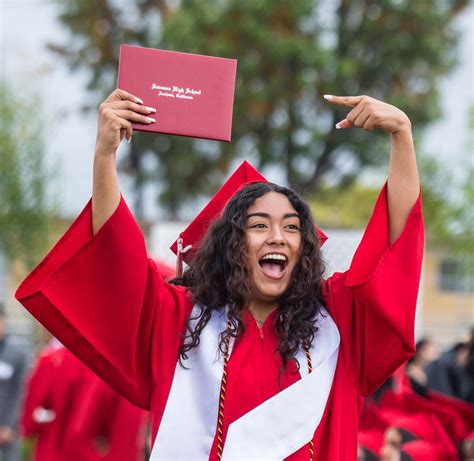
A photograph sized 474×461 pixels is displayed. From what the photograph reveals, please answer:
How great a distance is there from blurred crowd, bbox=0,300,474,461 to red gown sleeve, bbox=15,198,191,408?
3410 millimetres

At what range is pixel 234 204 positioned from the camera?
13.3 ft

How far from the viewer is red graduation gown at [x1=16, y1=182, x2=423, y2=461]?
3654 millimetres

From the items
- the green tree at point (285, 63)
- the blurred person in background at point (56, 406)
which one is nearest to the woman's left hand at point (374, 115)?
the blurred person in background at point (56, 406)

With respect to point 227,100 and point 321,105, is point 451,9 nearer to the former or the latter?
point 321,105

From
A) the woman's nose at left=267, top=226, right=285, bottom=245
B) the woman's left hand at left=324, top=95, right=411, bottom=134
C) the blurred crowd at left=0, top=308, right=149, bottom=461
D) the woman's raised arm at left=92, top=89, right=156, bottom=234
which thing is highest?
the woman's left hand at left=324, top=95, right=411, bottom=134

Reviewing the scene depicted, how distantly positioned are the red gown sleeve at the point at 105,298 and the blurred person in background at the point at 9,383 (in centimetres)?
643

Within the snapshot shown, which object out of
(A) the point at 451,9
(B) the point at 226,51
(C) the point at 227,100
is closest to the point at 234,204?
(C) the point at 227,100

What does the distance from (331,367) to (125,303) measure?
755 millimetres

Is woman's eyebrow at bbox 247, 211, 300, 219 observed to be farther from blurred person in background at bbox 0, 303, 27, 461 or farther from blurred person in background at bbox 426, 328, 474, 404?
blurred person in background at bbox 0, 303, 27, 461

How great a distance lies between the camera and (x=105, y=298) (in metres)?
3.75

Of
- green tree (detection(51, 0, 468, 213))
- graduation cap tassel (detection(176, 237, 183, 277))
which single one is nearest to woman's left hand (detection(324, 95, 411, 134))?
graduation cap tassel (detection(176, 237, 183, 277))

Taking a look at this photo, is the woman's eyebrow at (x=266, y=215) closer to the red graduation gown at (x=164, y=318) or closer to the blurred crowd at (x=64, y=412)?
the red graduation gown at (x=164, y=318)

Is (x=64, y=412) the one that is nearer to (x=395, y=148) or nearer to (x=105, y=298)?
(x=105, y=298)

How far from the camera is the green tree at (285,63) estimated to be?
20.7m
